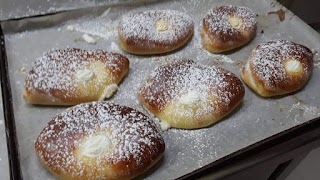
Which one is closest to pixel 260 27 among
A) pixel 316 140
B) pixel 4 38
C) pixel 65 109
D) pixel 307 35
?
pixel 307 35

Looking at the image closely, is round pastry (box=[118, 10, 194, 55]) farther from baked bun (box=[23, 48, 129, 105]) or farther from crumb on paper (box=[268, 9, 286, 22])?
crumb on paper (box=[268, 9, 286, 22])

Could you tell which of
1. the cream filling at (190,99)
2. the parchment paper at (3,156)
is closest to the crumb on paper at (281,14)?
the cream filling at (190,99)

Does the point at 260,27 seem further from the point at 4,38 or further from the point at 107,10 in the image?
the point at 4,38

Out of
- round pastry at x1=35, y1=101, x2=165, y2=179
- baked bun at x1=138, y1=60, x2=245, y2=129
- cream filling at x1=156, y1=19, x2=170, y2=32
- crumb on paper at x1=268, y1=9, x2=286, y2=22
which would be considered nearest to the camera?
round pastry at x1=35, y1=101, x2=165, y2=179

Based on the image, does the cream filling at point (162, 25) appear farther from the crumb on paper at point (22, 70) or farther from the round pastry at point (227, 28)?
the crumb on paper at point (22, 70)

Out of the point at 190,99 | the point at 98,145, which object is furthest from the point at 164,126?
the point at 98,145

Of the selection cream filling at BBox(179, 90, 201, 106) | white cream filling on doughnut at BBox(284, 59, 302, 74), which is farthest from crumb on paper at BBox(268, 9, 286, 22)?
cream filling at BBox(179, 90, 201, 106)

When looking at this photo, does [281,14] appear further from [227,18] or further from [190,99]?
[190,99]
